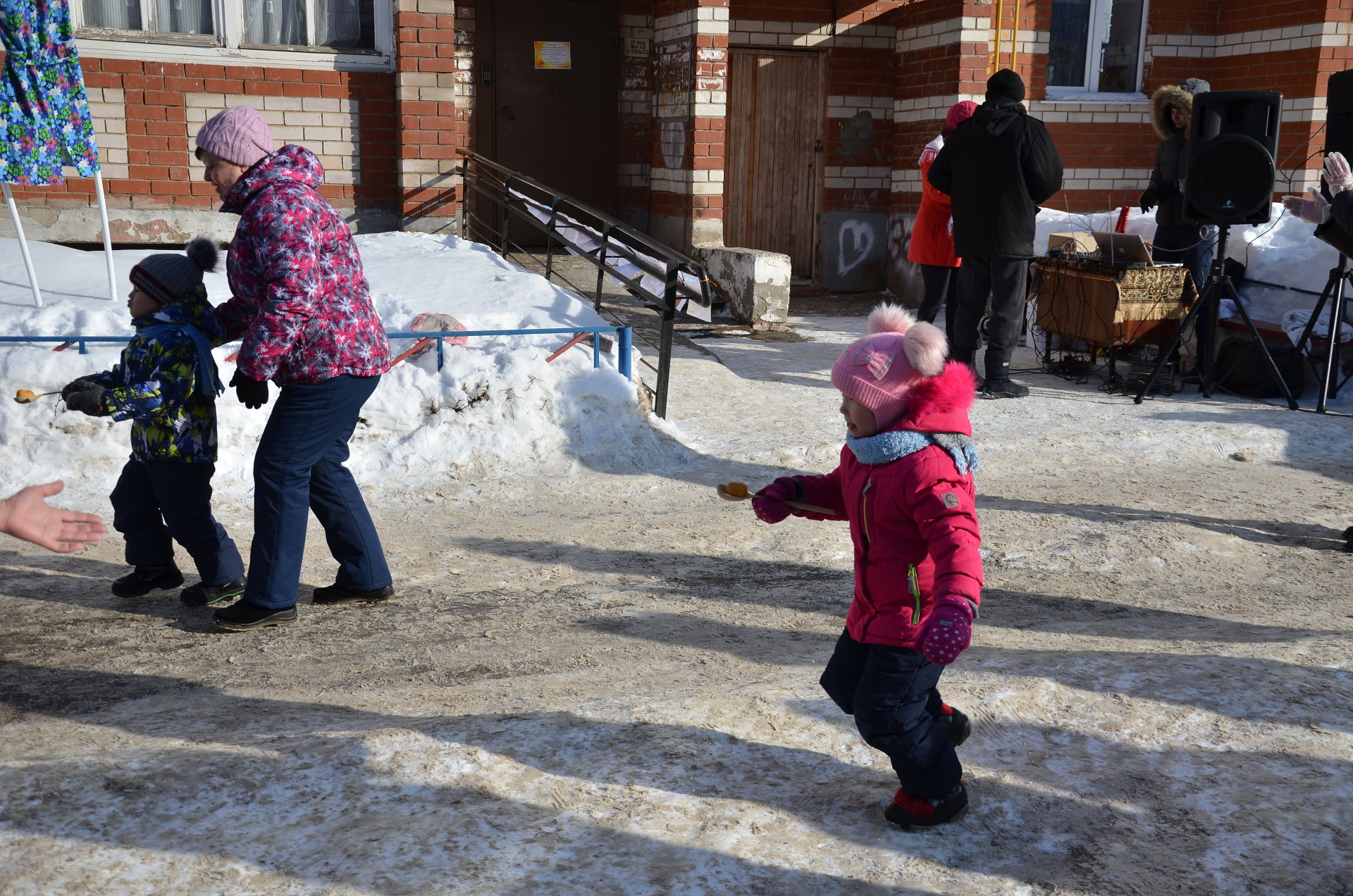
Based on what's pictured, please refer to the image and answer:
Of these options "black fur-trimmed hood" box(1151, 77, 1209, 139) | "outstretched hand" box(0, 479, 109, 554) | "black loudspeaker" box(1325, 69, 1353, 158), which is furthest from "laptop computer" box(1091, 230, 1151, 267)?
"outstretched hand" box(0, 479, 109, 554)

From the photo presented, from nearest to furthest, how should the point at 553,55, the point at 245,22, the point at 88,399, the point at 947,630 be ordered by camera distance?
the point at 947,630 < the point at 88,399 < the point at 245,22 < the point at 553,55

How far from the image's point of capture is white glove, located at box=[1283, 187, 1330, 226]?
5.82 meters

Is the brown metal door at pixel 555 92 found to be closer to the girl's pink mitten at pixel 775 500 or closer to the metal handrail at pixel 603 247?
the metal handrail at pixel 603 247

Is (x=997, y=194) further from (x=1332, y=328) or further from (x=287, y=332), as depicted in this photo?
(x=287, y=332)

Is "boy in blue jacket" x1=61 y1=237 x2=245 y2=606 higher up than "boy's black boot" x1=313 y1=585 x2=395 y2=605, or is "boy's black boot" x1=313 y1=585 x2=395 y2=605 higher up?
"boy in blue jacket" x1=61 y1=237 x2=245 y2=606

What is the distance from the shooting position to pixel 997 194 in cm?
744

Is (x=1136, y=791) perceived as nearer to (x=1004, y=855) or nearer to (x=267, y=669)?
(x=1004, y=855)

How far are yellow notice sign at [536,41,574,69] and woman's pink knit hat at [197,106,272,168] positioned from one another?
28.4 ft

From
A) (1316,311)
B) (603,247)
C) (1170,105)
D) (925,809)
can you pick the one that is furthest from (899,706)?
(1170,105)

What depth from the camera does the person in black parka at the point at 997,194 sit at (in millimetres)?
7391

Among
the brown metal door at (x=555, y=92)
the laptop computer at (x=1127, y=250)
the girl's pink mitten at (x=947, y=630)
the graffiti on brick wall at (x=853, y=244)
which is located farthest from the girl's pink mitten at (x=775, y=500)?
the graffiti on brick wall at (x=853, y=244)

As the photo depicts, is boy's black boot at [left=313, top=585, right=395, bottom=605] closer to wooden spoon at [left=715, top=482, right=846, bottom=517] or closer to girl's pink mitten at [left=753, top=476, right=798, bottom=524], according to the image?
wooden spoon at [left=715, top=482, right=846, bottom=517]

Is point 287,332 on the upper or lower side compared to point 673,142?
lower

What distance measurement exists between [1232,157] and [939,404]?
230 inches
